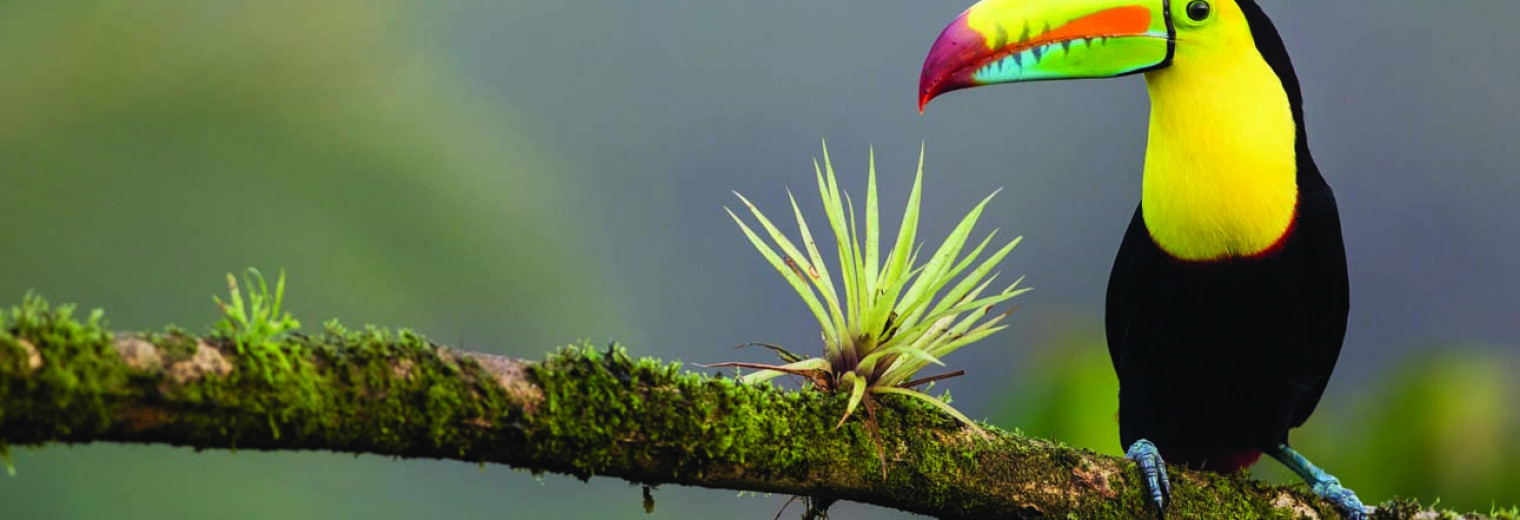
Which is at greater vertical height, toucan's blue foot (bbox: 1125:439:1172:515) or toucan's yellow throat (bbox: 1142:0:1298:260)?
toucan's yellow throat (bbox: 1142:0:1298:260)

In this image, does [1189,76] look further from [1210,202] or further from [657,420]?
[657,420]

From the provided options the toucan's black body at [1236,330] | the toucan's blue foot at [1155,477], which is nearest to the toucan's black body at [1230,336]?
the toucan's black body at [1236,330]

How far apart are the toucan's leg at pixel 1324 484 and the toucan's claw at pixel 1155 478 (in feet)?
1.34

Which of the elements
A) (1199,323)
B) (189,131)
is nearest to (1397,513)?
(1199,323)

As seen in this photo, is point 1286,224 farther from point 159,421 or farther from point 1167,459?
point 159,421

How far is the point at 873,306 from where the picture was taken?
1874 millimetres

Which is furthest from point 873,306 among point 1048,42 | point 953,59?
point 1048,42

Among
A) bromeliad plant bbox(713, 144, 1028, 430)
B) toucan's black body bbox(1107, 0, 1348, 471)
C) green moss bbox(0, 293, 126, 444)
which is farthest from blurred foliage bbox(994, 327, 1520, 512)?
green moss bbox(0, 293, 126, 444)

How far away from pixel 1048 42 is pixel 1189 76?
0.27 metres

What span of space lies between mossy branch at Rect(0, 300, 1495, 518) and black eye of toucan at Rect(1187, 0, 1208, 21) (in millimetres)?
852

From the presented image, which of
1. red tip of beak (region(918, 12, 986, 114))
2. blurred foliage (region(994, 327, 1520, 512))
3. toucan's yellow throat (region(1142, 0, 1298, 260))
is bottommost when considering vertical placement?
blurred foliage (region(994, 327, 1520, 512))

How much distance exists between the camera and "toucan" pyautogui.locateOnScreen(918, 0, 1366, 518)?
240cm

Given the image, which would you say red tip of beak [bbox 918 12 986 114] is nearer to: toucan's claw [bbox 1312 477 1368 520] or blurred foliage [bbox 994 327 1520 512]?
toucan's claw [bbox 1312 477 1368 520]

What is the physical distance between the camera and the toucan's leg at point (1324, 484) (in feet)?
7.48
